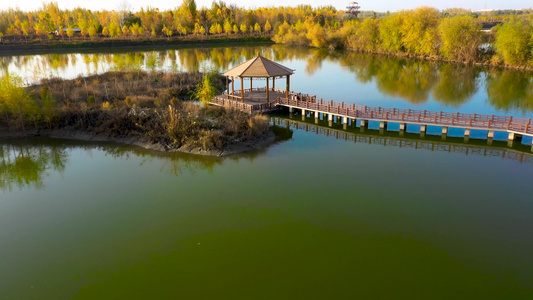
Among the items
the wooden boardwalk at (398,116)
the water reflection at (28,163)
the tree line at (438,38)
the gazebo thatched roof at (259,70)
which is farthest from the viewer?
the tree line at (438,38)

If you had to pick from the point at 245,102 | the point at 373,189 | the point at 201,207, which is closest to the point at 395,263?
the point at 373,189

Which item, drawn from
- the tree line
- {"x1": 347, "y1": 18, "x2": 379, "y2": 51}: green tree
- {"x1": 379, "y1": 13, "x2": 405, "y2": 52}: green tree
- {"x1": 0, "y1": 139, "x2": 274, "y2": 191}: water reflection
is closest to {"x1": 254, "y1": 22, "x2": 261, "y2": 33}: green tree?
the tree line

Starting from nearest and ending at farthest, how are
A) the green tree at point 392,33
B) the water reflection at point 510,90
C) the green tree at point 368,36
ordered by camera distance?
the water reflection at point 510,90, the green tree at point 392,33, the green tree at point 368,36

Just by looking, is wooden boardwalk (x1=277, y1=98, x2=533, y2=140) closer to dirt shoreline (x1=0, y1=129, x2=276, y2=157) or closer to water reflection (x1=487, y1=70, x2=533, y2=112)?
dirt shoreline (x1=0, y1=129, x2=276, y2=157)

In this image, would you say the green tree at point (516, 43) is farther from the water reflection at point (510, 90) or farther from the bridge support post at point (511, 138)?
the bridge support post at point (511, 138)

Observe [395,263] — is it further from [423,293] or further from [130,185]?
[130,185]

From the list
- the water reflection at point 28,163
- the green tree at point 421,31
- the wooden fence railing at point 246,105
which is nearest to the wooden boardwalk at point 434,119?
the wooden fence railing at point 246,105
